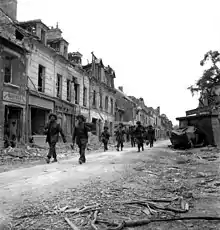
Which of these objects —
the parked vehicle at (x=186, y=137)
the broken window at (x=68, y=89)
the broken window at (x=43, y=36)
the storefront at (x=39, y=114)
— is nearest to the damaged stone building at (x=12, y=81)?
the storefront at (x=39, y=114)

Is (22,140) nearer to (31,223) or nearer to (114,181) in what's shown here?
(114,181)

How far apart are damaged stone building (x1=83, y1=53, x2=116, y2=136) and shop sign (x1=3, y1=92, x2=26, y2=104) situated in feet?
39.3

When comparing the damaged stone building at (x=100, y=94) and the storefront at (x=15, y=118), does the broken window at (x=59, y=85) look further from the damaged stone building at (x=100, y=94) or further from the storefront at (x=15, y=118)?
the damaged stone building at (x=100, y=94)

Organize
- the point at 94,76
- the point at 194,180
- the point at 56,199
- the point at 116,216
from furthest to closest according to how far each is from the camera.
A: the point at 94,76 → the point at 194,180 → the point at 56,199 → the point at 116,216

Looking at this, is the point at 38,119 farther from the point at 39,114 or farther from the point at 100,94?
the point at 100,94

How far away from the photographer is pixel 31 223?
3561mm

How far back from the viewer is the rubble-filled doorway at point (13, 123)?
16984 mm

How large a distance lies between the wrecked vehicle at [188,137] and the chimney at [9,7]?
1418cm

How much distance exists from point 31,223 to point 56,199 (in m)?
1.05

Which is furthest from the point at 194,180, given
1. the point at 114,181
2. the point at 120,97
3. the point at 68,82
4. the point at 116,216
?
the point at 120,97

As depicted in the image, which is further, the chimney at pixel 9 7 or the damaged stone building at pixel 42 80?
the chimney at pixel 9 7

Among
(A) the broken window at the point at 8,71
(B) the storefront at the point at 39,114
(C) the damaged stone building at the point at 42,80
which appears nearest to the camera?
(A) the broken window at the point at 8,71

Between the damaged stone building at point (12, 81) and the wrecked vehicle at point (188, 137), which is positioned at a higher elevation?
the damaged stone building at point (12, 81)

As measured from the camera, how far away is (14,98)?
1675cm
